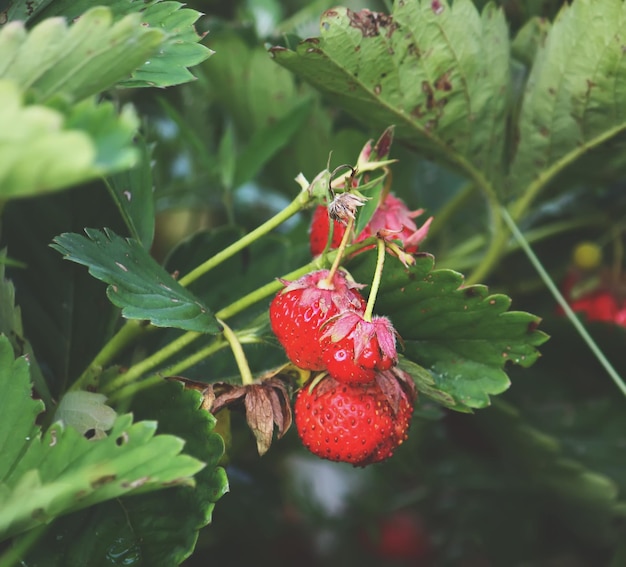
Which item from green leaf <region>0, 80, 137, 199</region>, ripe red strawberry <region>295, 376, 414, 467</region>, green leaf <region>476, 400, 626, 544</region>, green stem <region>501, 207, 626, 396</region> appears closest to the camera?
green leaf <region>0, 80, 137, 199</region>

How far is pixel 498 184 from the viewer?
790 mm

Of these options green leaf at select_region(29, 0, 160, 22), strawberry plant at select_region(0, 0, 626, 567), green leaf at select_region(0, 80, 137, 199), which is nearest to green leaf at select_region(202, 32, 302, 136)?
strawberry plant at select_region(0, 0, 626, 567)

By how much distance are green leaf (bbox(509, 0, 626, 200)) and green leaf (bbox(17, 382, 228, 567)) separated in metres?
0.41

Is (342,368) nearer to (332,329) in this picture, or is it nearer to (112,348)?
(332,329)

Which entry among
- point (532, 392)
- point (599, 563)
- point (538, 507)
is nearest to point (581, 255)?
point (532, 392)

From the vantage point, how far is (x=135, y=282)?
529 millimetres

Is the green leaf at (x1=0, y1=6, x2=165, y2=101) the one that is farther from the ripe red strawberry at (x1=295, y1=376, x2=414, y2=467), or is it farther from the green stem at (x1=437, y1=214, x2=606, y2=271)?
the green stem at (x1=437, y1=214, x2=606, y2=271)

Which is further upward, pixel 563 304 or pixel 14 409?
pixel 14 409

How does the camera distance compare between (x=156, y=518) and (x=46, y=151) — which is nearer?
(x=46, y=151)

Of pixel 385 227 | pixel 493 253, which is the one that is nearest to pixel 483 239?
pixel 493 253

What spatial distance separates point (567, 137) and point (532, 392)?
32 centimetres

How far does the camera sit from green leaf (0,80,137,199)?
0.30 meters

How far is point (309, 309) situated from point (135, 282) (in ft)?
0.37

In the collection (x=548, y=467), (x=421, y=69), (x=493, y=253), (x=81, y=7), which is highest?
(x=81, y=7)
